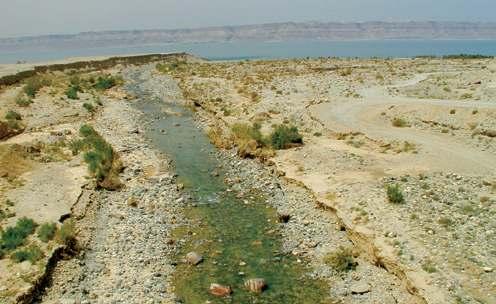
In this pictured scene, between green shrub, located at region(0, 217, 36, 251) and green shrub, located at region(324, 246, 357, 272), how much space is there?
13.5 m

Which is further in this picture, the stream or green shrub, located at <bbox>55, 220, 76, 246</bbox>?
green shrub, located at <bbox>55, 220, 76, 246</bbox>

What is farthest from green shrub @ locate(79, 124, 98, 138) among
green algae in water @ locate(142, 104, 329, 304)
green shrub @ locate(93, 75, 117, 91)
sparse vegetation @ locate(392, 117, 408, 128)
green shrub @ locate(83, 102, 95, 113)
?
green shrub @ locate(93, 75, 117, 91)

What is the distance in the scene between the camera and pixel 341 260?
22719 millimetres

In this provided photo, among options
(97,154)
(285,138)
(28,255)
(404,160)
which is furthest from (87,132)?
(404,160)

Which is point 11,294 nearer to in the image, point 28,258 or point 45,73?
point 28,258

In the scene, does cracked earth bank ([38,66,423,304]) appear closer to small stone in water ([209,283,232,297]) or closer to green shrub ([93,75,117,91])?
small stone in water ([209,283,232,297])

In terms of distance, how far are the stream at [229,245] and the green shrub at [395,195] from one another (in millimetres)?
5858

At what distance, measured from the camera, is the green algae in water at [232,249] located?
21.2m

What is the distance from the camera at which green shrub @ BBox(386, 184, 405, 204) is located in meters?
26.6

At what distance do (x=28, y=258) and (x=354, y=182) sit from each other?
17.8m

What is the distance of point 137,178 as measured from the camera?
34.7m

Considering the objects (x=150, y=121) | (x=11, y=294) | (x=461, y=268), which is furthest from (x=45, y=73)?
(x=461, y=268)

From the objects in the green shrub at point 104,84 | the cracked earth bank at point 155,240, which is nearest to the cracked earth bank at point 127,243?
the cracked earth bank at point 155,240

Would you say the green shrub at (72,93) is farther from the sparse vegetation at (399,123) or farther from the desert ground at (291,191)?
the sparse vegetation at (399,123)
